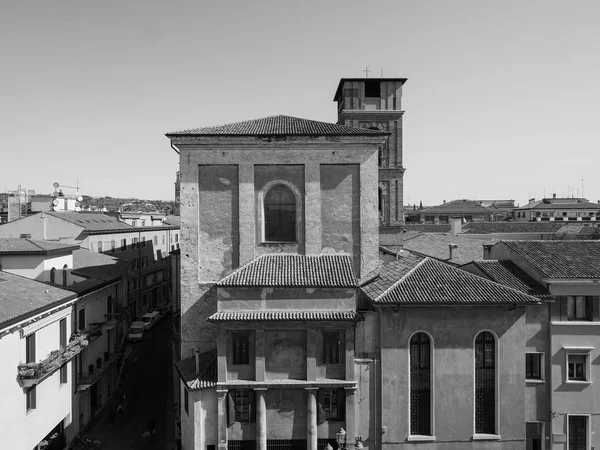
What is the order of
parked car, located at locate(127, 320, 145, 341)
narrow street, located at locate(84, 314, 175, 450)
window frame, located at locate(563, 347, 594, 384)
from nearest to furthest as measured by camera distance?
window frame, located at locate(563, 347, 594, 384) → narrow street, located at locate(84, 314, 175, 450) → parked car, located at locate(127, 320, 145, 341)

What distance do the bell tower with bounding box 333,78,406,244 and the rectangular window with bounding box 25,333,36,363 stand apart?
23618 mm

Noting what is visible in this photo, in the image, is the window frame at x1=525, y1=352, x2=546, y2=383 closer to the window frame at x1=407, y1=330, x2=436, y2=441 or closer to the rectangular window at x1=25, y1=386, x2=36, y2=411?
the window frame at x1=407, y1=330, x2=436, y2=441

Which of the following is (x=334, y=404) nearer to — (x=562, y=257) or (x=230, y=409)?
(x=230, y=409)

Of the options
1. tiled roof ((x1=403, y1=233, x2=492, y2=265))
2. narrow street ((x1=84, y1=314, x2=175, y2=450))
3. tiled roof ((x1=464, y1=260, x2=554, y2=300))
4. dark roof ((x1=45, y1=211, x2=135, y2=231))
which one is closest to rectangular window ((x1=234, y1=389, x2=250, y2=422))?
narrow street ((x1=84, y1=314, x2=175, y2=450))

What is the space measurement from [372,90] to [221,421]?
2636 centimetres

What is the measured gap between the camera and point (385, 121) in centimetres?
3512

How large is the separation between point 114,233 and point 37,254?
1772cm

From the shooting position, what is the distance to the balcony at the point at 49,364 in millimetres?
17766

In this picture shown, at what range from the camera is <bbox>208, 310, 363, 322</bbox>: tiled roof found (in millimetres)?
18016

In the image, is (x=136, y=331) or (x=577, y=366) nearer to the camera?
(x=577, y=366)

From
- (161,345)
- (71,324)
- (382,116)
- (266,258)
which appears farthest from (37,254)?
(382,116)

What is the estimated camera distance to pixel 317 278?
1898cm

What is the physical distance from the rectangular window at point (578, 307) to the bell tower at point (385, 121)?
16.2m

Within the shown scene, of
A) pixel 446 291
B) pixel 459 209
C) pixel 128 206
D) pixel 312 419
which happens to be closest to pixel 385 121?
pixel 446 291
